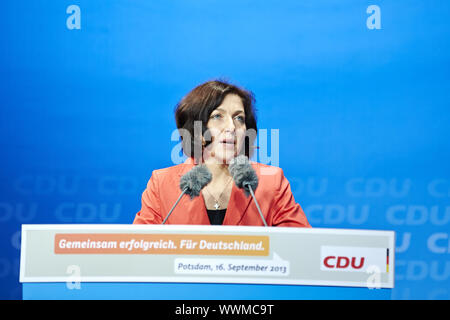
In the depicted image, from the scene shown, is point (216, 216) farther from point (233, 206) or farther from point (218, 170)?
point (218, 170)

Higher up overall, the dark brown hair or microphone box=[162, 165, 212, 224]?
the dark brown hair

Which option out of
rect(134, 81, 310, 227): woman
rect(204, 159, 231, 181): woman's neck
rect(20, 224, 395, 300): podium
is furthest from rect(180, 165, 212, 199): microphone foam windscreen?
rect(204, 159, 231, 181): woman's neck

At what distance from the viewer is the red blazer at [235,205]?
96.9 inches

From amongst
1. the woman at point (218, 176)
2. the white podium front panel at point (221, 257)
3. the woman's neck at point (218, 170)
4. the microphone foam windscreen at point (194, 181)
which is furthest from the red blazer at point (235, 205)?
the white podium front panel at point (221, 257)

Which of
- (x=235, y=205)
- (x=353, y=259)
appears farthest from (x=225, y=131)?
(x=353, y=259)

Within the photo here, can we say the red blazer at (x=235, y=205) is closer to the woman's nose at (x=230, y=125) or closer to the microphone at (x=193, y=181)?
the woman's nose at (x=230, y=125)

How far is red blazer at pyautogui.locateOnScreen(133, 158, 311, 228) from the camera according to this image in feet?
8.07

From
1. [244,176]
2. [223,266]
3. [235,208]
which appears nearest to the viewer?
[223,266]

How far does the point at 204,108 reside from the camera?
2703mm

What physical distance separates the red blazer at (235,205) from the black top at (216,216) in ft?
0.14

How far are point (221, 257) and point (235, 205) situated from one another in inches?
26.2

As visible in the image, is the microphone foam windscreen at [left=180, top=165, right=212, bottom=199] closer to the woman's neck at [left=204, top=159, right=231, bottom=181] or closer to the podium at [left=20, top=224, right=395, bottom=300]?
the podium at [left=20, top=224, right=395, bottom=300]
